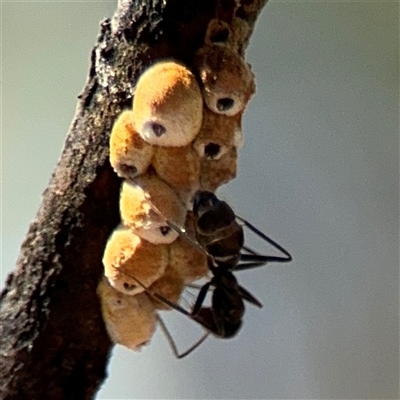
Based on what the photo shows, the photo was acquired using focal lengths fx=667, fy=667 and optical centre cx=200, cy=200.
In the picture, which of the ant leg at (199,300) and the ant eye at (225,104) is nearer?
the ant eye at (225,104)

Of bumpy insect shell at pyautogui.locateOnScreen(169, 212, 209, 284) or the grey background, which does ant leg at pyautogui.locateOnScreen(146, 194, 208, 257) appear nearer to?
bumpy insect shell at pyautogui.locateOnScreen(169, 212, 209, 284)

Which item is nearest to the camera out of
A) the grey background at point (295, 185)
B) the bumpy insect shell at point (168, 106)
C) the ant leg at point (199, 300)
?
the bumpy insect shell at point (168, 106)

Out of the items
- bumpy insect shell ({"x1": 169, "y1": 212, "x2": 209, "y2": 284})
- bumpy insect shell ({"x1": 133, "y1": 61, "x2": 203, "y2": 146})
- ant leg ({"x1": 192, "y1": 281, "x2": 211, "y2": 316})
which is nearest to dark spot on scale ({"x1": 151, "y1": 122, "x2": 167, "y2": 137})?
bumpy insect shell ({"x1": 133, "y1": 61, "x2": 203, "y2": 146})

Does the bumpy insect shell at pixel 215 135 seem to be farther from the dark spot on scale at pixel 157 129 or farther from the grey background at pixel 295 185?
the grey background at pixel 295 185

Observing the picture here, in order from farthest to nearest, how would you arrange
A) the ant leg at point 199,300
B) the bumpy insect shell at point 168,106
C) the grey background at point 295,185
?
1. the grey background at point 295,185
2. the ant leg at point 199,300
3. the bumpy insect shell at point 168,106

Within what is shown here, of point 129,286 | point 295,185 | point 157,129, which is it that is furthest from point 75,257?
point 295,185

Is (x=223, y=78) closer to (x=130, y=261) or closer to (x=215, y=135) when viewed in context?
(x=215, y=135)

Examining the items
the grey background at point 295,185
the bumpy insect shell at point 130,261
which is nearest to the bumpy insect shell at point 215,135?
the bumpy insect shell at point 130,261

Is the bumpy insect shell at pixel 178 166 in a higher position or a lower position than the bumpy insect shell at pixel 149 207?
higher

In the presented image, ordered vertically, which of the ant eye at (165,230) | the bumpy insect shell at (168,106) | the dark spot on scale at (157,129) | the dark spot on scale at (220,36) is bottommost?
the ant eye at (165,230)
